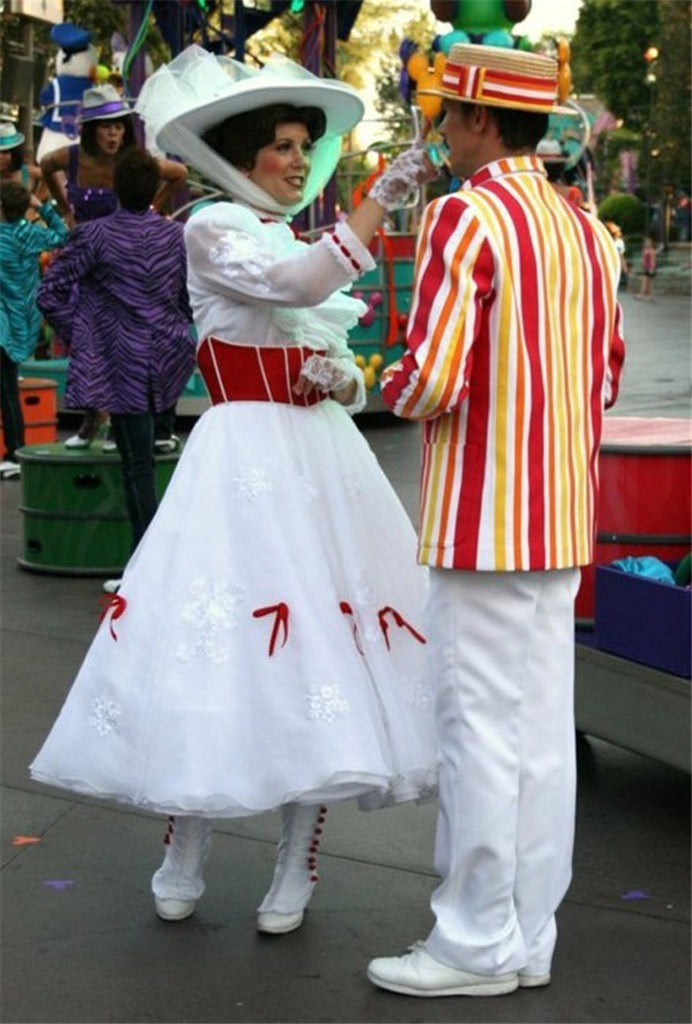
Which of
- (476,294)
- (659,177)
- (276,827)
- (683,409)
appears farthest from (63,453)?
(659,177)

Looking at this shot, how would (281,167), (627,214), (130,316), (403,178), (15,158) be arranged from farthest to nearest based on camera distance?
(627,214) < (15,158) < (130,316) < (281,167) < (403,178)

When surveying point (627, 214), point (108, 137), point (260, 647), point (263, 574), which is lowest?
point (627, 214)

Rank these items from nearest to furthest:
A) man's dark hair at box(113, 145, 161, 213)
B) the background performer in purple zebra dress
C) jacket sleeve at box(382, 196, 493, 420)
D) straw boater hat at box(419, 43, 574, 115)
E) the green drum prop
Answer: jacket sleeve at box(382, 196, 493, 420) → straw boater hat at box(419, 43, 574, 115) → man's dark hair at box(113, 145, 161, 213) → the background performer in purple zebra dress → the green drum prop

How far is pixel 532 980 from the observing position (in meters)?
3.66

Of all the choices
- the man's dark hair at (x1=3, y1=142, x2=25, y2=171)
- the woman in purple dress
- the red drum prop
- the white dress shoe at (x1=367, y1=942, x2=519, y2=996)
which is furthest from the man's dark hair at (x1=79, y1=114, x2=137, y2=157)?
the white dress shoe at (x1=367, y1=942, x2=519, y2=996)

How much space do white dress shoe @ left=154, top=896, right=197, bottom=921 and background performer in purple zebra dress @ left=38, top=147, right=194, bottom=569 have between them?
3.64 m

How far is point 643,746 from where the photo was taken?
14.7 feet

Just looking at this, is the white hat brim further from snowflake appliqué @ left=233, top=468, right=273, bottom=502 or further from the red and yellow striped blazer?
snowflake appliqué @ left=233, top=468, right=273, bottom=502

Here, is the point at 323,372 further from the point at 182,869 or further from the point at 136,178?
the point at 136,178

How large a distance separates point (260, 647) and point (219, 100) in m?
1.22

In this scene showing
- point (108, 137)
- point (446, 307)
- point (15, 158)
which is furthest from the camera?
point (15, 158)

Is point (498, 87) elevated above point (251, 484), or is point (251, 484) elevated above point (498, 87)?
point (498, 87)

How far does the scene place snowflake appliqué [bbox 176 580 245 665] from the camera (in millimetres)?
3723

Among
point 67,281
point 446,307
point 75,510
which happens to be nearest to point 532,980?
point 446,307
